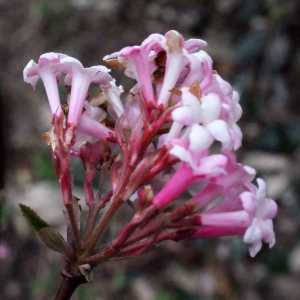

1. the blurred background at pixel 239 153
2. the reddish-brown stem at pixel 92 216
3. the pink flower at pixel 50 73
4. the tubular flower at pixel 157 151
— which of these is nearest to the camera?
the tubular flower at pixel 157 151

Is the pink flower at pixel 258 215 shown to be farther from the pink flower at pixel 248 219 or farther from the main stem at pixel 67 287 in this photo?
the main stem at pixel 67 287

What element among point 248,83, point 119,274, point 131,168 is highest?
point 131,168

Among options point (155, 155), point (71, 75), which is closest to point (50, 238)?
point (155, 155)

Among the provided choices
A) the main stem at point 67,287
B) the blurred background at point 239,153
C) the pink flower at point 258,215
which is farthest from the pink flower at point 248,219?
the blurred background at point 239,153

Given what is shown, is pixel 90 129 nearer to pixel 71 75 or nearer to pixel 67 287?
pixel 71 75

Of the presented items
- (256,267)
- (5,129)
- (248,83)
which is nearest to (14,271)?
(5,129)

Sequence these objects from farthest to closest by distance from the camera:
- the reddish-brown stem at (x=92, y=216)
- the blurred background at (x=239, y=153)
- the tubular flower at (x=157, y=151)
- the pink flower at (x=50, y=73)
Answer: the blurred background at (x=239, y=153) → the pink flower at (x=50, y=73) → the reddish-brown stem at (x=92, y=216) → the tubular flower at (x=157, y=151)

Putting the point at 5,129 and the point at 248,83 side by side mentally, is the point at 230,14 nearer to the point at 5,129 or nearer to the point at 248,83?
the point at 248,83
